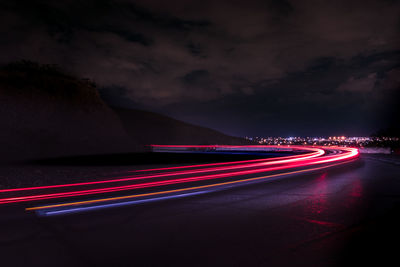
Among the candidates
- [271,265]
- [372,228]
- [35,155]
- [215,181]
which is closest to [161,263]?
[271,265]

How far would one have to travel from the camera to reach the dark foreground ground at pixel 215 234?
14.3 ft

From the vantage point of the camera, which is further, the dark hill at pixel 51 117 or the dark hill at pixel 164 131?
the dark hill at pixel 164 131

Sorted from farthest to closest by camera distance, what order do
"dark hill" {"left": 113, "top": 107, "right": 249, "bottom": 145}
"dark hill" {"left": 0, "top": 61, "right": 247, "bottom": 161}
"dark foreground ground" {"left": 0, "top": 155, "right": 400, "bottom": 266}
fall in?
"dark hill" {"left": 113, "top": 107, "right": 249, "bottom": 145}, "dark hill" {"left": 0, "top": 61, "right": 247, "bottom": 161}, "dark foreground ground" {"left": 0, "top": 155, "right": 400, "bottom": 266}

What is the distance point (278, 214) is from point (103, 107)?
6564 cm

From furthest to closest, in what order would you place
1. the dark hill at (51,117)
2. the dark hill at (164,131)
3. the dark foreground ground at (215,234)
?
the dark hill at (164,131), the dark hill at (51,117), the dark foreground ground at (215,234)

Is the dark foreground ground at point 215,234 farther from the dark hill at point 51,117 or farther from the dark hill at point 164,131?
the dark hill at point 164,131

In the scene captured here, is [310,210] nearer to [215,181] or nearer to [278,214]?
[278,214]

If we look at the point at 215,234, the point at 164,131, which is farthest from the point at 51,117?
the point at 164,131

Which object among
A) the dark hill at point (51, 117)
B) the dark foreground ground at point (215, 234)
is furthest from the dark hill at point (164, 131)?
the dark foreground ground at point (215, 234)

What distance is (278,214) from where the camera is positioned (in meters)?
7.07

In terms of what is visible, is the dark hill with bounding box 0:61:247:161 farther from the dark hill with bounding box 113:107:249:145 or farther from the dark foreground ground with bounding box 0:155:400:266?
the dark hill with bounding box 113:107:249:145

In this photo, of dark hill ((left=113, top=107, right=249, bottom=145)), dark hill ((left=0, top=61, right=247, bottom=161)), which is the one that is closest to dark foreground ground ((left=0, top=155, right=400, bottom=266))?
dark hill ((left=0, top=61, right=247, bottom=161))

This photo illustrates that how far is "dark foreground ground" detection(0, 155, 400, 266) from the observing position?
4.35 metres

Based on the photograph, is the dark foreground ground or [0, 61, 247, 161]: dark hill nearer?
the dark foreground ground
